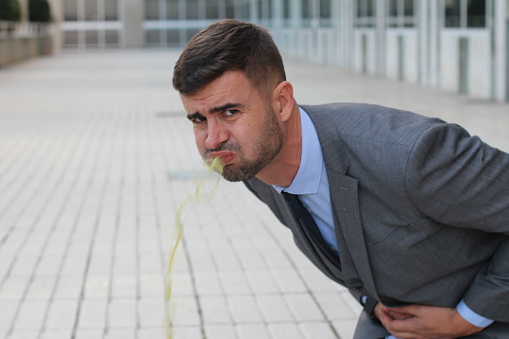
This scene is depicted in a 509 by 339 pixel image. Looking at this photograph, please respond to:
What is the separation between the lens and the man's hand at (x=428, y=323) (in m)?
2.30

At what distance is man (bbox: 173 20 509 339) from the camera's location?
2.07m

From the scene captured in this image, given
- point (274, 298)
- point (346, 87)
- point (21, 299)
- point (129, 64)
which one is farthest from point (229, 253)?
point (129, 64)

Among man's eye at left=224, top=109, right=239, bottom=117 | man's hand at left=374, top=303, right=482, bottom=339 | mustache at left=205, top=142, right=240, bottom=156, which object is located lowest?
man's hand at left=374, top=303, right=482, bottom=339

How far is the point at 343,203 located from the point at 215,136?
37 centimetres

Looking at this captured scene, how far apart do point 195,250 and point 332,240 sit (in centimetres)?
331

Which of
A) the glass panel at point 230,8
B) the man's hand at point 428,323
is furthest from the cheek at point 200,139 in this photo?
the glass panel at point 230,8

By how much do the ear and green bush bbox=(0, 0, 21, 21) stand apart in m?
28.3

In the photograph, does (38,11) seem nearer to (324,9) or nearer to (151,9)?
(151,9)

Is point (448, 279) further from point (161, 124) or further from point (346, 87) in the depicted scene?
point (346, 87)

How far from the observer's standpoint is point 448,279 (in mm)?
2299

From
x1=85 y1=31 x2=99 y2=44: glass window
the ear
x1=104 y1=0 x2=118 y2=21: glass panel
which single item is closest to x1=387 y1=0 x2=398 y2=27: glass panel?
the ear

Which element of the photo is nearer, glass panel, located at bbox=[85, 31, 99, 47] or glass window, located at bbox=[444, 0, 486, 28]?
glass window, located at bbox=[444, 0, 486, 28]

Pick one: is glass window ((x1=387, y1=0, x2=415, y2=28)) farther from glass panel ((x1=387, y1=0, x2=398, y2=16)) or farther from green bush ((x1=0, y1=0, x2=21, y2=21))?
green bush ((x1=0, y1=0, x2=21, y2=21))

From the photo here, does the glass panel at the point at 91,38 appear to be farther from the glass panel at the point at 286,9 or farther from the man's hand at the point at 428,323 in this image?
the man's hand at the point at 428,323
